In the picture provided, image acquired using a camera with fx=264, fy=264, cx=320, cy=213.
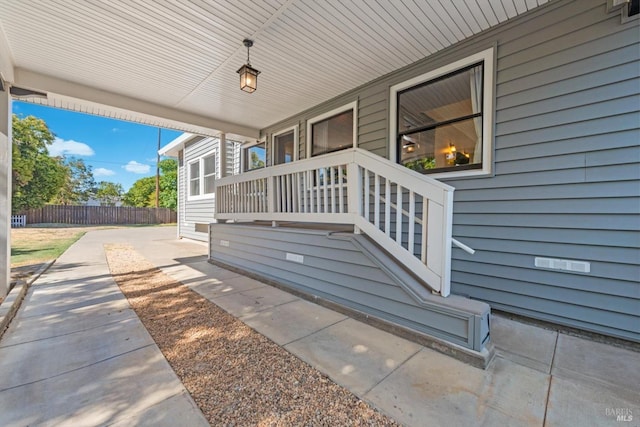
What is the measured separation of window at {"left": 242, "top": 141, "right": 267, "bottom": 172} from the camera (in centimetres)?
690

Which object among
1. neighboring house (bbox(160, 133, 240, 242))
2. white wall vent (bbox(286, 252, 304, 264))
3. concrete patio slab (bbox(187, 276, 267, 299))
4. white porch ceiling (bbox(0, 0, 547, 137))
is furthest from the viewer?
neighboring house (bbox(160, 133, 240, 242))

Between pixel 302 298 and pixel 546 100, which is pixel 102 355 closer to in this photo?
pixel 302 298

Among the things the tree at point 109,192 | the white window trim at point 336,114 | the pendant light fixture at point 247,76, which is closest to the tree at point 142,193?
the tree at point 109,192

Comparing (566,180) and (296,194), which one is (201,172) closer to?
(296,194)

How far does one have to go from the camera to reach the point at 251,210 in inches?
177

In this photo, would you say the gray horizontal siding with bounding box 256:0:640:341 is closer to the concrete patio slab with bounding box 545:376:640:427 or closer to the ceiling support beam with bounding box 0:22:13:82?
the concrete patio slab with bounding box 545:376:640:427

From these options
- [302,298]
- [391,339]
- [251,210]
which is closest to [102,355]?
[302,298]

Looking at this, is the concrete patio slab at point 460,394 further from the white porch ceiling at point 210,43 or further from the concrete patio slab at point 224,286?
the white porch ceiling at point 210,43

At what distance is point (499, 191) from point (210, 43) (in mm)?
3703

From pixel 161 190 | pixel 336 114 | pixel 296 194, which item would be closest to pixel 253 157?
pixel 336 114

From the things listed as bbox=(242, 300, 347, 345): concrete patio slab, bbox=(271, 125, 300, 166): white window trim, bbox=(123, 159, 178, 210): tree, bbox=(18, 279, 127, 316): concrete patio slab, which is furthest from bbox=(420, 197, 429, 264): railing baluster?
bbox=(123, 159, 178, 210): tree

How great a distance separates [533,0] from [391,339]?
11.4 ft

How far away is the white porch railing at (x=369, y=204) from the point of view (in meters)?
2.19

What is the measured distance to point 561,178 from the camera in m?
2.52
